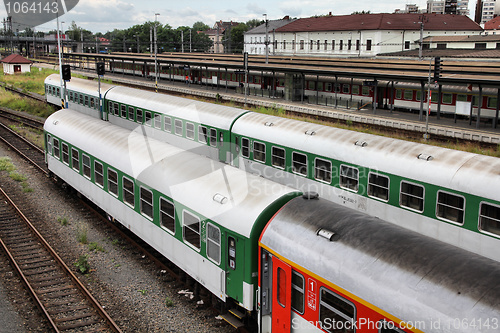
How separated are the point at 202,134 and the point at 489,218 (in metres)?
13.1

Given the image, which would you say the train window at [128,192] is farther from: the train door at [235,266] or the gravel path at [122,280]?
the train door at [235,266]

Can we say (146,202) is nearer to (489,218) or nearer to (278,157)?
(278,157)

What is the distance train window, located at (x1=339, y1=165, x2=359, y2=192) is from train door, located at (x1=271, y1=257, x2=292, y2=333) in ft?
21.3

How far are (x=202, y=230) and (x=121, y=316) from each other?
118 inches

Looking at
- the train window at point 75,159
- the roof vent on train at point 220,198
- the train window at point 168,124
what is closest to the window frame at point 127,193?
the roof vent on train at point 220,198

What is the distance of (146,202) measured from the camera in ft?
41.4

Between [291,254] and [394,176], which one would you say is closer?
[291,254]

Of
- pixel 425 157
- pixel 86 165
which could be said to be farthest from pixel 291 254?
pixel 86 165

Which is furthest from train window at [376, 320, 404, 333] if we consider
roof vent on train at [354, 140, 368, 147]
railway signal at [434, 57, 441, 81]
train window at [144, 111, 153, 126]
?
railway signal at [434, 57, 441, 81]

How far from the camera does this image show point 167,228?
11.9 metres

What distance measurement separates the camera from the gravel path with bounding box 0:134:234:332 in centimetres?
1100

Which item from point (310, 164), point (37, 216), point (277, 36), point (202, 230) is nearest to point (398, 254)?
point (202, 230)

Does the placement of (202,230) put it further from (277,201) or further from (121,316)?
(121,316)

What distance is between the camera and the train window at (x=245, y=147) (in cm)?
1891
